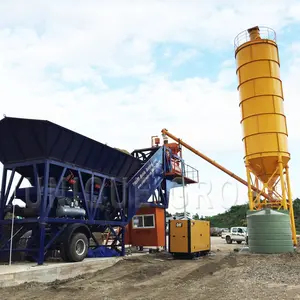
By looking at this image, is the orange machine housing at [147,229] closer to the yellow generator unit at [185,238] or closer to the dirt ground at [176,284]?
the yellow generator unit at [185,238]

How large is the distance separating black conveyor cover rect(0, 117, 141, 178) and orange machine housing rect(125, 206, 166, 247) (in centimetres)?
517

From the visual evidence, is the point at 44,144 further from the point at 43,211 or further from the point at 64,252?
the point at 64,252

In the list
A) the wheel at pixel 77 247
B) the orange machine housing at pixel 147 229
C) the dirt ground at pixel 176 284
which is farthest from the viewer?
the orange machine housing at pixel 147 229

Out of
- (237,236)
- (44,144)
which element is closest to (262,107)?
(44,144)

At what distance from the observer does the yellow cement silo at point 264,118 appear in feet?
64.2

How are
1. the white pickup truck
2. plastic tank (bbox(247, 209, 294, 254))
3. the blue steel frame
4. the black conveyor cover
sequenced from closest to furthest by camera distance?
the blue steel frame → the black conveyor cover → plastic tank (bbox(247, 209, 294, 254)) → the white pickup truck

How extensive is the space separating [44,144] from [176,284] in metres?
6.31

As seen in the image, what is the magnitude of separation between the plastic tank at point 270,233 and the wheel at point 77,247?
9.08 m

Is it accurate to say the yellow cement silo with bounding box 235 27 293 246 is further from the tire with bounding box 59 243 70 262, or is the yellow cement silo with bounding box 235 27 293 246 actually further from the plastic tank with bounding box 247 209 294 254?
the tire with bounding box 59 243 70 262

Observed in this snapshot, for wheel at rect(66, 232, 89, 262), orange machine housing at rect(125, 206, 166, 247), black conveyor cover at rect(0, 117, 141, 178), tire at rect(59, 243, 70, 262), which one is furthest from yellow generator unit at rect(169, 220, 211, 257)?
tire at rect(59, 243, 70, 262)

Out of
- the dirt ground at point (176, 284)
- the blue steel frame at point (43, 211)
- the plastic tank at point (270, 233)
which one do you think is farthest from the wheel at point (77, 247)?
the plastic tank at point (270, 233)

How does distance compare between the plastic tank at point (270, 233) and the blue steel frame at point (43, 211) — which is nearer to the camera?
the blue steel frame at point (43, 211)

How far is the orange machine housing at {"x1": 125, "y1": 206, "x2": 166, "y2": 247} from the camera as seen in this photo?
18078 millimetres

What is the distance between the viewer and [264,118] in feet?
65.4
